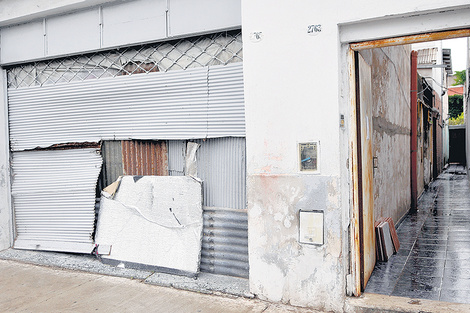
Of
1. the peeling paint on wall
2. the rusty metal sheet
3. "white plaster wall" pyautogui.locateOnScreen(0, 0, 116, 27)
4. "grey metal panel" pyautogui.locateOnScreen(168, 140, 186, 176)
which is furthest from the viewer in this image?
"white plaster wall" pyautogui.locateOnScreen(0, 0, 116, 27)

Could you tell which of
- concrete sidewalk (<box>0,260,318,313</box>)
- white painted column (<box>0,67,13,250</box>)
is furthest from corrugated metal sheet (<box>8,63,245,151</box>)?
concrete sidewalk (<box>0,260,318,313</box>)

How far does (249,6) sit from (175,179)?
7.78ft

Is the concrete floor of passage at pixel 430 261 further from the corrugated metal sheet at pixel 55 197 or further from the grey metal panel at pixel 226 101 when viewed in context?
the corrugated metal sheet at pixel 55 197

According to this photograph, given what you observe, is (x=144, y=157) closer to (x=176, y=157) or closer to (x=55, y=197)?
(x=176, y=157)

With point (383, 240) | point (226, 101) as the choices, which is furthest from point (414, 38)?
point (383, 240)

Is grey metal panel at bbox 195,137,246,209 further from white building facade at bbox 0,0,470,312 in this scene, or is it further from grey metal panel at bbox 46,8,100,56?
grey metal panel at bbox 46,8,100,56

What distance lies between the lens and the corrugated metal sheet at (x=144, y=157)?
18.9 feet

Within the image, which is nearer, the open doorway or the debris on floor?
the open doorway

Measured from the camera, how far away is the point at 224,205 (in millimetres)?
5324

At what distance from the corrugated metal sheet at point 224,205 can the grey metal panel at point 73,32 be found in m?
2.36

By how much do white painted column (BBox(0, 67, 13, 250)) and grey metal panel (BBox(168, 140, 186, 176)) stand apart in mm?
3100

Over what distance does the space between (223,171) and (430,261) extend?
10.4 feet

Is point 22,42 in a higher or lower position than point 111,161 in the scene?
higher

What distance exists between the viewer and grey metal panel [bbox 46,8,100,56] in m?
6.02
